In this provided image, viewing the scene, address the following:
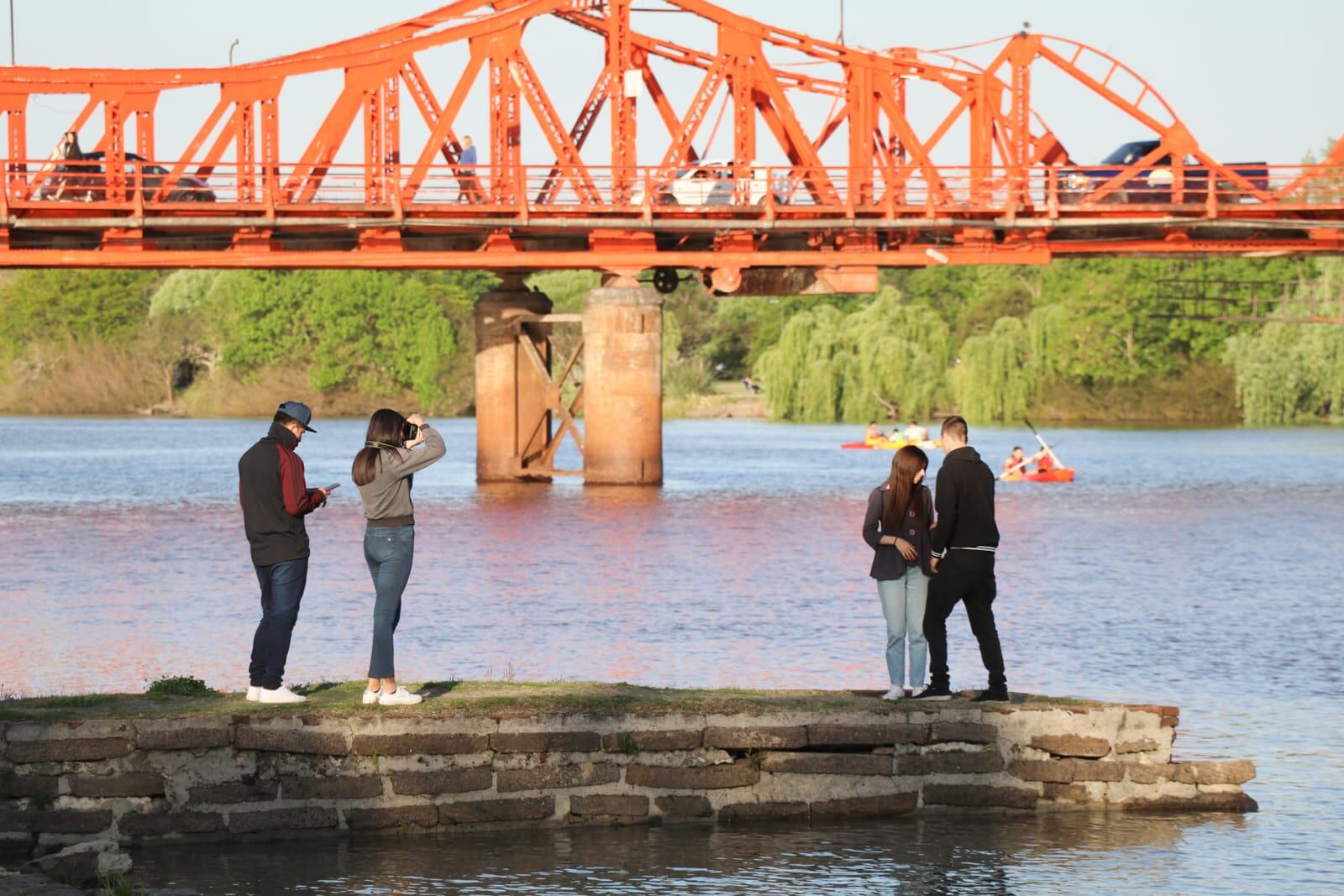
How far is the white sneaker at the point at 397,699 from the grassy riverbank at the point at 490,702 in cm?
8

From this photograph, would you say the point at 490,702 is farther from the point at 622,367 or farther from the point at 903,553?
the point at 622,367

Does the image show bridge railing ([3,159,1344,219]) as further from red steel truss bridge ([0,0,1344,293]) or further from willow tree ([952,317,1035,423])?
willow tree ([952,317,1035,423])

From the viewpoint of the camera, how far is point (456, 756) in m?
13.6

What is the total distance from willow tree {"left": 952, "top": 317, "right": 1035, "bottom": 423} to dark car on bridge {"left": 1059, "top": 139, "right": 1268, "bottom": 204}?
37.9 metres

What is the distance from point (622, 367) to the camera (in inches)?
Result: 1950

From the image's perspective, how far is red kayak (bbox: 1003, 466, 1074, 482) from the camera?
56.4m

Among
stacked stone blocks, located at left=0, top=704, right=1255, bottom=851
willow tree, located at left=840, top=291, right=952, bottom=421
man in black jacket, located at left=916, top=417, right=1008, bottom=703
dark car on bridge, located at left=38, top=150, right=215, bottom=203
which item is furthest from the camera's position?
willow tree, located at left=840, top=291, right=952, bottom=421

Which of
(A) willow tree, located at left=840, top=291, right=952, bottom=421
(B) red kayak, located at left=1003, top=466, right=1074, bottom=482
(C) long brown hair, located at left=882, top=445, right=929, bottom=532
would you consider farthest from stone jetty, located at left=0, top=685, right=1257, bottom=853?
(A) willow tree, located at left=840, top=291, right=952, bottom=421

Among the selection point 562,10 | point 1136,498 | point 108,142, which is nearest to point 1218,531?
point 1136,498

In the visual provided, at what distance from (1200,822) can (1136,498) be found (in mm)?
37404

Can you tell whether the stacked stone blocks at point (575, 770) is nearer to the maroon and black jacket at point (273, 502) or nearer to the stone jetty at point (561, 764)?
the stone jetty at point (561, 764)

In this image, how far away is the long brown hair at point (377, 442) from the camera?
14.4 meters

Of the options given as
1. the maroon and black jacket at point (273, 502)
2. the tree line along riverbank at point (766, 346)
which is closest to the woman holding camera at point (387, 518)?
the maroon and black jacket at point (273, 502)

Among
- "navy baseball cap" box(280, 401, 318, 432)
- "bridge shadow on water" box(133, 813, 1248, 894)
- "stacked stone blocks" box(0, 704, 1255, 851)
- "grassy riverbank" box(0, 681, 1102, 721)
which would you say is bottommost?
"bridge shadow on water" box(133, 813, 1248, 894)
